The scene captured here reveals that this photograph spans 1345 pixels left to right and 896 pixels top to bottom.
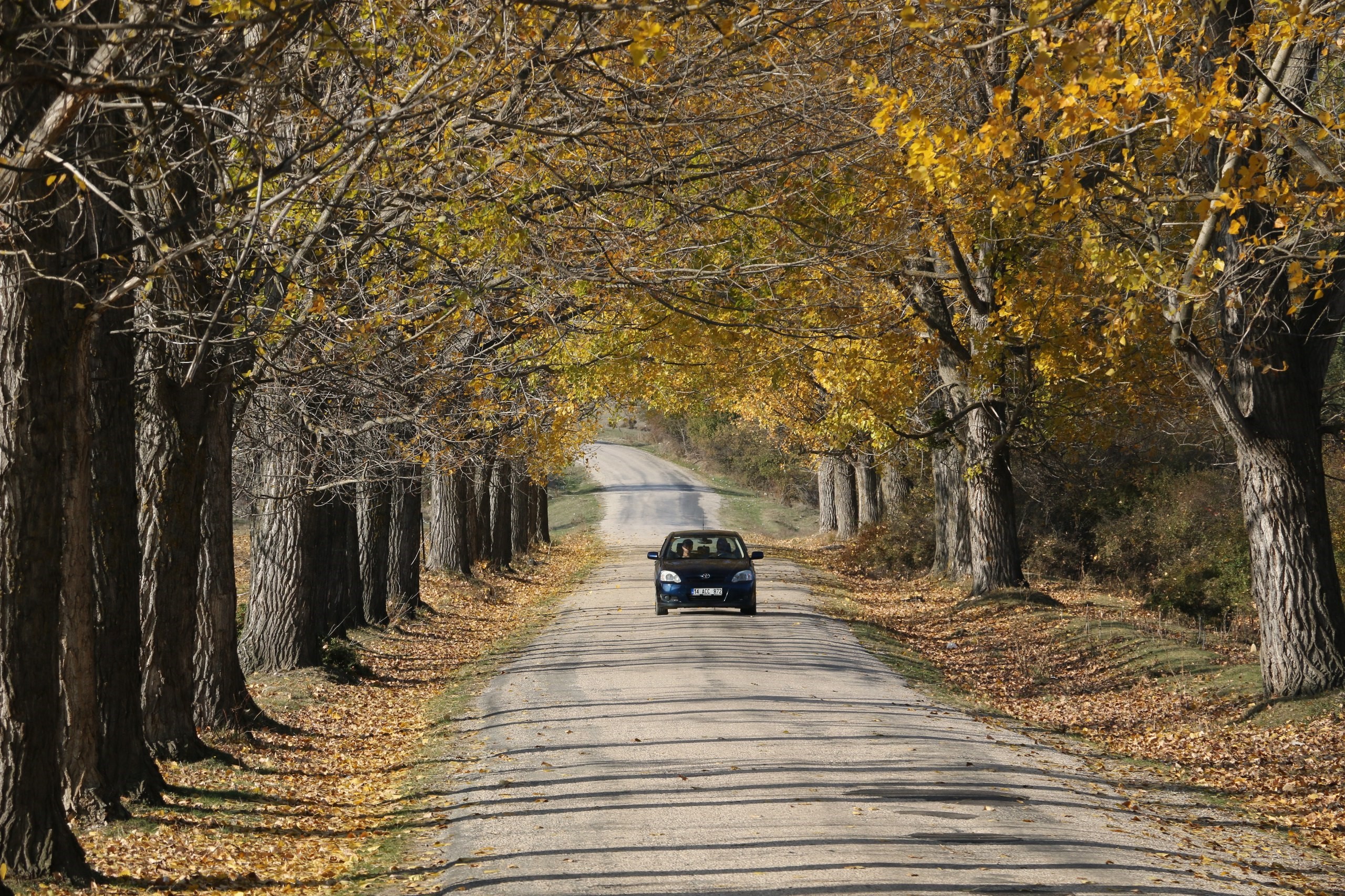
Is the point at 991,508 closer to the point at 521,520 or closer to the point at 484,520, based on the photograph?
the point at 484,520

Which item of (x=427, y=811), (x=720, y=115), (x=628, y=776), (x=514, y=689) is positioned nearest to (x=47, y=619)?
(x=427, y=811)

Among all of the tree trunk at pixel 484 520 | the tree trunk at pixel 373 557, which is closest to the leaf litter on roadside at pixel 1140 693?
the tree trunk at pixel 373 557

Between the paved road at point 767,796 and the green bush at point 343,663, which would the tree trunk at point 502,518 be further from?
the paved road at point 767,796

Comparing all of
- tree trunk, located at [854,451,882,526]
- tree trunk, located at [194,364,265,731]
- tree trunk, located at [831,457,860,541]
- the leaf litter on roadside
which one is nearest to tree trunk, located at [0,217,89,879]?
tree trunk, located at [194,364,265,731]

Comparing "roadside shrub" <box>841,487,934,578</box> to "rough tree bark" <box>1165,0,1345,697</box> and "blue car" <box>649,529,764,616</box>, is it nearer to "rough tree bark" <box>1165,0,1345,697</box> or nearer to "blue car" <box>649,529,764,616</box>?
"blue car" <box>649,529,764,616</box>

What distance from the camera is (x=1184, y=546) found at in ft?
92.0

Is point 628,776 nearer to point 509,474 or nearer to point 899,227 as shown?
point 899,227

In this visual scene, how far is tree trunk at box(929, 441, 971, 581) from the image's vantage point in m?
29.5

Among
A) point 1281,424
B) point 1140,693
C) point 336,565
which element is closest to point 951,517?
point 1140,693

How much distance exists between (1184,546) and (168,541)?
22.7m

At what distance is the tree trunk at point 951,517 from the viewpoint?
29484mm

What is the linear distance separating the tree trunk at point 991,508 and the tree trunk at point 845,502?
23.3m

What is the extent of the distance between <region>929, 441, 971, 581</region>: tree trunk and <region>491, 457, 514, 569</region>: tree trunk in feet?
35.3

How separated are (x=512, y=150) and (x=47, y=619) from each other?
166 inches
